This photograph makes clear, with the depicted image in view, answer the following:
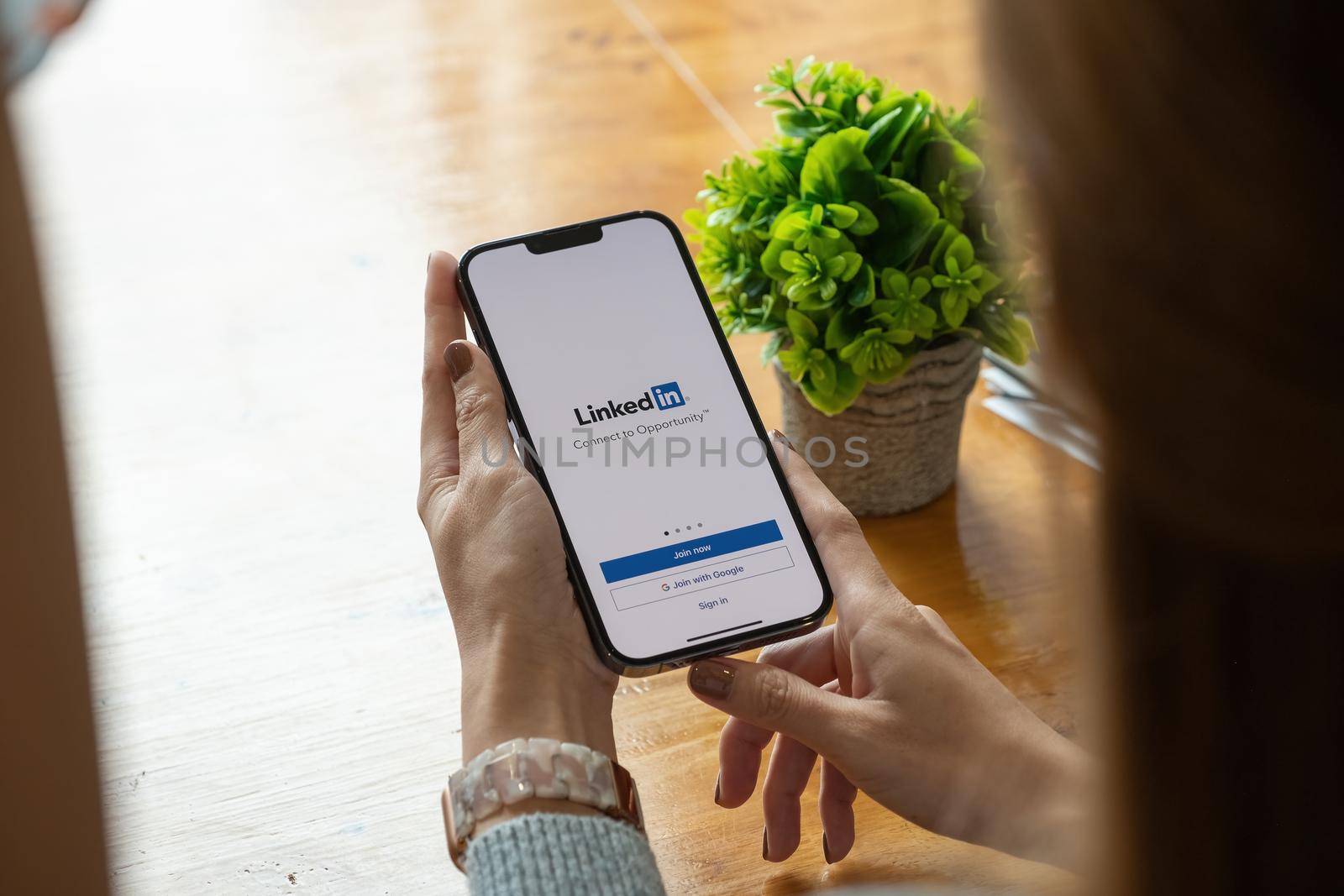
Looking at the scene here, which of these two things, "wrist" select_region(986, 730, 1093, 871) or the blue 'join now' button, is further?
the blue 'join now' button

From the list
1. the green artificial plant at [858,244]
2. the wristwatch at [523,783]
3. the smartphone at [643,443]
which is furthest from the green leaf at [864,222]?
the wristwatch at [523,783]

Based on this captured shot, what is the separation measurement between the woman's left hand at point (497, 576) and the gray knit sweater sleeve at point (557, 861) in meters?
0.06

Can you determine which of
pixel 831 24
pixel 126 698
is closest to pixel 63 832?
pixel 126 698

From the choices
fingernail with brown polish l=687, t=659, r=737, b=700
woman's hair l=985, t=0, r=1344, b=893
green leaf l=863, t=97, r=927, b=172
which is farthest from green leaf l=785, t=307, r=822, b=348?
woman's hair l=985, t=0, r=1344, b=893

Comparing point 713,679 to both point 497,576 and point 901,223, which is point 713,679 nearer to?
point 497,576

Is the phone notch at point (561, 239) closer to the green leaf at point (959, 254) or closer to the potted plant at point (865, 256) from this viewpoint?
the potted plant at point (865, 256)

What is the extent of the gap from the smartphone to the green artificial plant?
49 millimetres

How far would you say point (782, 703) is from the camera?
61cm

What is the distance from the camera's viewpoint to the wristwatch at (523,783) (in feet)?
1.83

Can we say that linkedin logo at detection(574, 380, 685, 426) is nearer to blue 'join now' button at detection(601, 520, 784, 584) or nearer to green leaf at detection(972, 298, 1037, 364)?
blue 'join now' button at detection(601, 520, 784, 584)

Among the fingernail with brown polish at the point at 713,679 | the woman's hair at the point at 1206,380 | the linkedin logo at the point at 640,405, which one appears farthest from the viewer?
the linkedin logo at the point at 640,405

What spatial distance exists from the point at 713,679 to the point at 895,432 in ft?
0.94

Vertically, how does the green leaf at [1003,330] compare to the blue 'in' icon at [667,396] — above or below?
below

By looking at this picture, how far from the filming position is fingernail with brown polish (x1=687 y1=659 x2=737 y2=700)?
2.05 feet
